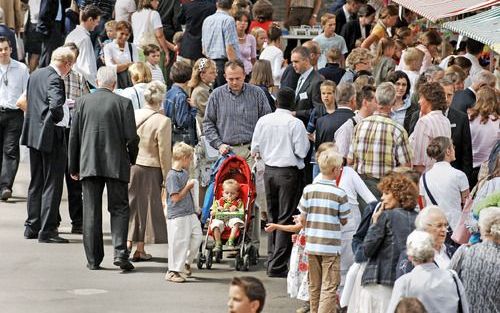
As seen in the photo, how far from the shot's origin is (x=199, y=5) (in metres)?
22.8

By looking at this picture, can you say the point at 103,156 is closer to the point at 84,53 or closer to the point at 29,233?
the point at 29,233

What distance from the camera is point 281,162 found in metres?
15.5

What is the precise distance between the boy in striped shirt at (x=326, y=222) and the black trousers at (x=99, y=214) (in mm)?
3009

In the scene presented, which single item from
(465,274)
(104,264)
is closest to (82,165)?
(104,264)

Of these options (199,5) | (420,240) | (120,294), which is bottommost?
(120,294)

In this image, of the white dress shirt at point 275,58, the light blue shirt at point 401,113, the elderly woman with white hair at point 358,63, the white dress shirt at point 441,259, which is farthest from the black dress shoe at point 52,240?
the white dress shirt at point 441,259

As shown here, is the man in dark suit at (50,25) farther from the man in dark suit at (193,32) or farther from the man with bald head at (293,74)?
the man with bald head at (293,74)

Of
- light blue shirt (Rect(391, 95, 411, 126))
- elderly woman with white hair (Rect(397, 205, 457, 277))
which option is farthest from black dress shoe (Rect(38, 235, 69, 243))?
elderly woman with white hair (Rect(397, 205, 457, 277))

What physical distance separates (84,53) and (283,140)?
20.6 ft

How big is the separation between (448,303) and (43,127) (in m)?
7.25

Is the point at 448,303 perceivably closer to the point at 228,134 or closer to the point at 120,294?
the point at 120,294

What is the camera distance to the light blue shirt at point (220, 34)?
21281mm

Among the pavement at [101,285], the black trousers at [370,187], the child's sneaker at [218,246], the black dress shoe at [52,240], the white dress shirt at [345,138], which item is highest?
the white dress shirt at [345,138]

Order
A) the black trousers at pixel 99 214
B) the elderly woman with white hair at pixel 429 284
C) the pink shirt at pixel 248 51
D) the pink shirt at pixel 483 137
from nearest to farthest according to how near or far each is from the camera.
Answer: the elderly woman with white hair at pixel 429 284
the black trousers at pixel 99 214
the pink shirt at pixel 483 137
the pink shirt at pixel 248 51
